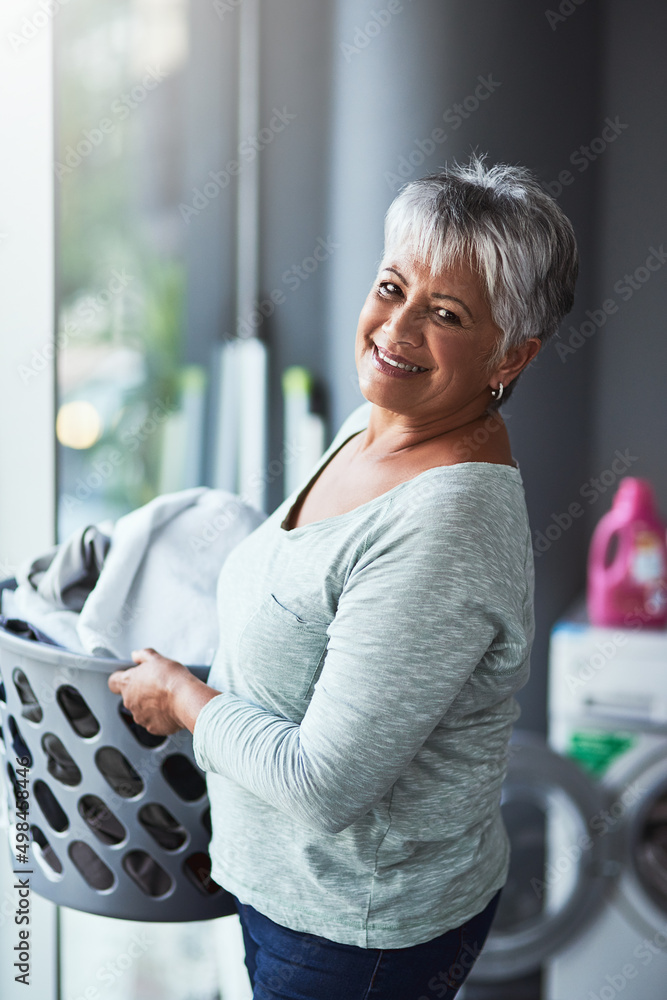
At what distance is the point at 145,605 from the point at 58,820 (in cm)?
23

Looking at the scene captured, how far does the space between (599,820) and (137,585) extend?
54.8 inches

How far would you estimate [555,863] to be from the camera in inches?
80.3

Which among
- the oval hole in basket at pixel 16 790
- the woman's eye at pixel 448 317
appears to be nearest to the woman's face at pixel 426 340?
the woman's eye at pixel 448 317

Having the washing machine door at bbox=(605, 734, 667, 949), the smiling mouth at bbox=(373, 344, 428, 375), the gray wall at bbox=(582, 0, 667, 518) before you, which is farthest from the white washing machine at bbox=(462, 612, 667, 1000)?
the smiling mouth at bbox=(373, 344, 428, 375)

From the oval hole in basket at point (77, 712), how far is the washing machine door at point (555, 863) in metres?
1.23

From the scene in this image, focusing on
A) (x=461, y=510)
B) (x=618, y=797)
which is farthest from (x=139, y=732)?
(x=618, y=797)

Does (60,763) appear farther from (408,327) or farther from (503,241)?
(503,241)

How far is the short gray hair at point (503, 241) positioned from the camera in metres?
0.81

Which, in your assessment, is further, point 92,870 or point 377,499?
point 92,870

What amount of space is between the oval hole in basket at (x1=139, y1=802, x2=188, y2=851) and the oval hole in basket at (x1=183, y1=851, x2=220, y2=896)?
23 mm

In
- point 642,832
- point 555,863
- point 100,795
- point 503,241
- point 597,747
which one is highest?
point 503,241

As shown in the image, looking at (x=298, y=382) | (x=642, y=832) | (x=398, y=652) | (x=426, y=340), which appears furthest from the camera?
(x=298, y=382)

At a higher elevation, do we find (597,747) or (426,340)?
(426,340)

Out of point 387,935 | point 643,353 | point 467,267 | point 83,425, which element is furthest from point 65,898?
point 643,353
